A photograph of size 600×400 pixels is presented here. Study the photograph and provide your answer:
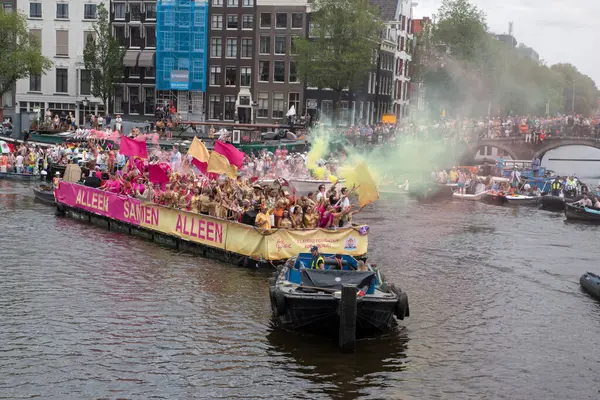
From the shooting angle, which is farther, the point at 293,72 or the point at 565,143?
the point at 293,72

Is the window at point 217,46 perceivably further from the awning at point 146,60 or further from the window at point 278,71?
the awning at point 146,60

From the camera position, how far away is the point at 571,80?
193 meters

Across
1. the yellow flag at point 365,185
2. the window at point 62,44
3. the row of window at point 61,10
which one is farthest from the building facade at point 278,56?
the yellow flag at point 365,185

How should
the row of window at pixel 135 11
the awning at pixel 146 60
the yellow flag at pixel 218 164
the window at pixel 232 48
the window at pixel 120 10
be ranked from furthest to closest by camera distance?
the window at pixel 120 10
the row of window at pixel 135 11
the awning at pixel 146 60
the window at pixel 232 48
the yellow flag at pixel 218 164

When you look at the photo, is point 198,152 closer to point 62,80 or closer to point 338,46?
point 338,46

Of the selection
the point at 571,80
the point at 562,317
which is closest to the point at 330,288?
the point at 562,317

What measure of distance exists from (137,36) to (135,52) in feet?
6.47

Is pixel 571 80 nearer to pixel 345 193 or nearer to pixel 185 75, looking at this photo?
pixel 185 75

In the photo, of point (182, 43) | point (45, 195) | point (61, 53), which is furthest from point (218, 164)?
point (61, 53)

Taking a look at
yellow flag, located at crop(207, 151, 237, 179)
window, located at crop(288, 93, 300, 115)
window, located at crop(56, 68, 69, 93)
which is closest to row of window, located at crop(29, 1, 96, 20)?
window, located at crop(56, 68, 69, 93)

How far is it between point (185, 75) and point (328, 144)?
27.7m

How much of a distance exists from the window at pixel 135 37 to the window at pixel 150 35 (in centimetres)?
69

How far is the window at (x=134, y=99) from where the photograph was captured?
300ft

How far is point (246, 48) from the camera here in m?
87.8
